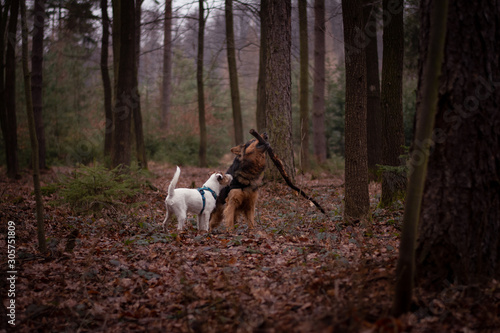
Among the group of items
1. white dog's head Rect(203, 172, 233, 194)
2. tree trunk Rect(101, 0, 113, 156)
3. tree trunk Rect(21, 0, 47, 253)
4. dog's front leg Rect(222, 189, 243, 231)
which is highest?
tree trunk Rect(101, 0, 113, 156)

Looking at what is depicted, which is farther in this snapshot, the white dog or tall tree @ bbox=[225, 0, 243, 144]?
tall tree @ bbox=[225, 0, 243, 144]

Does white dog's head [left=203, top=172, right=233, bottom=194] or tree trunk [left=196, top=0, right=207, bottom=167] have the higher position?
tree trunk [left=196, top=0, right=207, bottom=167]

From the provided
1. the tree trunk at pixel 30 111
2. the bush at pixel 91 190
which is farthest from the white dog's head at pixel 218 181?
the tree trunk at pixel 30 111

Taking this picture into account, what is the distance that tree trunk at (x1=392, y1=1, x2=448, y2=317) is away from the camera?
118 inches

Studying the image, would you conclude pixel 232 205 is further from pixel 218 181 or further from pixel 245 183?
pixel 218 181

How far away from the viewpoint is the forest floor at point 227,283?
3367 mm

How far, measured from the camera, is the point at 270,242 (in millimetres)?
6293

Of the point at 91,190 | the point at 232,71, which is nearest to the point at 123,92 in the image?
the point at 91,190

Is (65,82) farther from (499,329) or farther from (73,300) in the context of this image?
(499,329)

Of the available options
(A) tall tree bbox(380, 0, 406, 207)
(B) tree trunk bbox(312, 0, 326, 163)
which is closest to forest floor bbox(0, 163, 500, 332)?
(A) tall tree bbox(380, 0, 406, 207)

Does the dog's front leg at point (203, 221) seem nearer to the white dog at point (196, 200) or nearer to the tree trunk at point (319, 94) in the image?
the white dog at point (196, 200)

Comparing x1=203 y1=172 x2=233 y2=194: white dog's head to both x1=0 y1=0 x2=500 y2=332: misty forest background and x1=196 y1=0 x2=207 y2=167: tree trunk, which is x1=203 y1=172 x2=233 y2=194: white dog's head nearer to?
x1=0 y1=0 x2=500 y2=332: misty forest background

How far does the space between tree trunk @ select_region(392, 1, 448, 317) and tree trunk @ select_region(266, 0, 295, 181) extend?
9.11 m

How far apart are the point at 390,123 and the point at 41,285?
24.7ft
